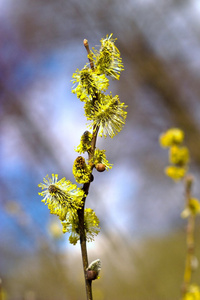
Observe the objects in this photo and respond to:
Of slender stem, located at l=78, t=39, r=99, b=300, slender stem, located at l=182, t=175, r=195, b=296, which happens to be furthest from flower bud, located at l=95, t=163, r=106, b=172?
slender stem, located at l=182, t=175, r=195, b=296

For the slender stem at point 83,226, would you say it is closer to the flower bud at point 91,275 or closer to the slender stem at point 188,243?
the flower bud at point 91,275

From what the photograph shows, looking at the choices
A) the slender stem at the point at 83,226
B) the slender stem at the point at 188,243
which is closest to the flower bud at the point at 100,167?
the slender stem at the point at 83,226

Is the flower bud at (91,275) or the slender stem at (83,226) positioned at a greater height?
the slender stem at (83,226)

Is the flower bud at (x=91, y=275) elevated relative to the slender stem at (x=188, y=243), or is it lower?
lower

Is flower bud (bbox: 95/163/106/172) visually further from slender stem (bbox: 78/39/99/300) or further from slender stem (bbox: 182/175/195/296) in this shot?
slender stem (bbox: 182/175/195/296)

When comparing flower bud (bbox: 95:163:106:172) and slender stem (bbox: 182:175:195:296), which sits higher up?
flower bud (bbox: 95:163:106:172)

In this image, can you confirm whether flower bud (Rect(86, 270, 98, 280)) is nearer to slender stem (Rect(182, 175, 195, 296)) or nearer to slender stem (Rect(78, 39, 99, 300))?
slender stem (Rect(78, 39, 99, 300))

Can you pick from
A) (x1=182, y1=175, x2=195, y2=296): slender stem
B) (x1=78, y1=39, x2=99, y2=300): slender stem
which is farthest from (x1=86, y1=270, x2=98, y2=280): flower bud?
(x1=182, y1=175, x2=195, y2=296): slender stem

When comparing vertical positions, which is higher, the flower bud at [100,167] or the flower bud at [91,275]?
the flower bud at [100,167]

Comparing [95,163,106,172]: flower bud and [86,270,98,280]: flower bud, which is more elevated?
[95,163,106,172]: flower bud

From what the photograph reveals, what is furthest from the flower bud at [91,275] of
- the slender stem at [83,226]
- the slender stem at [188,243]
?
the slender stem at [188,243]

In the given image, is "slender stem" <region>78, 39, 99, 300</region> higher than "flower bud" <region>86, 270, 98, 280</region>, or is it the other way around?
"slender stem" <region>78, 39, 99, 300</region>

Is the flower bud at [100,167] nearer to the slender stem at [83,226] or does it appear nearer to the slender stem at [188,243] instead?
the slender stem at [83,226]
